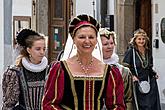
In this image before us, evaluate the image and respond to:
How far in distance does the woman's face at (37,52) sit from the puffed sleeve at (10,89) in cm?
25

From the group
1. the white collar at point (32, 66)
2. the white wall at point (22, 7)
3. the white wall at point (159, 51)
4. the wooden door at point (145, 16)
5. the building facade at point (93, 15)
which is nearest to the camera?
the white collar at point (32, 66)

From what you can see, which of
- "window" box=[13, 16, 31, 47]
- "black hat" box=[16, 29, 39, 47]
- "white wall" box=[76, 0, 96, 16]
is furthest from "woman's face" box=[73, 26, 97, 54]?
"window" box=[13, 16, 31, 47]

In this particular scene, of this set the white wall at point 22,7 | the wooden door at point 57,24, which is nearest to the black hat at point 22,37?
the white wall at point 22,7

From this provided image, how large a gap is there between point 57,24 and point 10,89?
12942 millimetres

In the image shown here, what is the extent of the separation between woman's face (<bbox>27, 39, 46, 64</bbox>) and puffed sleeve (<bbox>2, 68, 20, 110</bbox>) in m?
0.25

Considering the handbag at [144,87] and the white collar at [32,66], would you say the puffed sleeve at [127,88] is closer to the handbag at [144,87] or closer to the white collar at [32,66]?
the white collar at [32,66]

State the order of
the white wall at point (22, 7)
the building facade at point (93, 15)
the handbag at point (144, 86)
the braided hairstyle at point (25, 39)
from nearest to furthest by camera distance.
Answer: the braided hairstyle at point (25, 39), the building facade at point (93, 15), the handbag at point (144, 86), the white wall at point (22, 7)

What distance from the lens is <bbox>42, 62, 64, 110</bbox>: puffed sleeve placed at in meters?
3.61

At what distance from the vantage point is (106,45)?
504cm

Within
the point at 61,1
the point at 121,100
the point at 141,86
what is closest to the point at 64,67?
the point at 121,100

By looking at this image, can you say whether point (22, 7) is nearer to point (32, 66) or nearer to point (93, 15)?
point (93, 15)

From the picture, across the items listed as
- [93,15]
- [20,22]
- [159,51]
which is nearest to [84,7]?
[93,15]

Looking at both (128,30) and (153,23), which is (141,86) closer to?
(153,23)

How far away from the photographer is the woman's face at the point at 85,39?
356 cm
